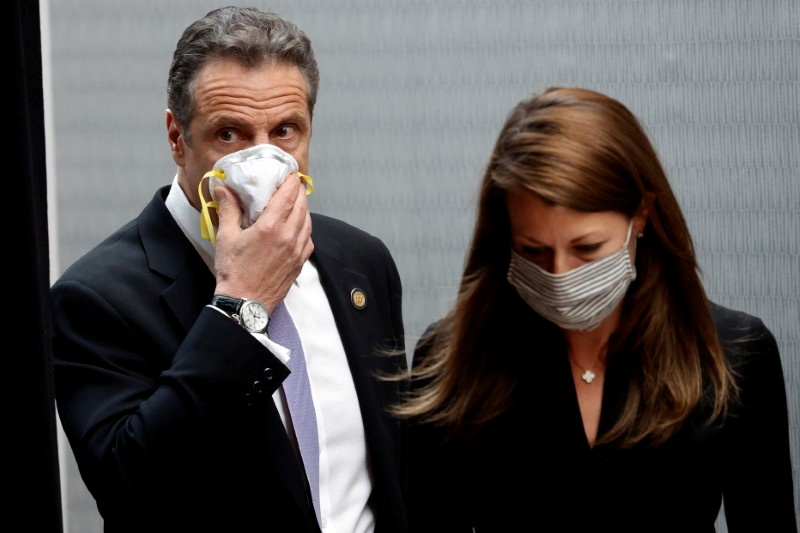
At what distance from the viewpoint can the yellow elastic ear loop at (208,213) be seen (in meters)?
1.94

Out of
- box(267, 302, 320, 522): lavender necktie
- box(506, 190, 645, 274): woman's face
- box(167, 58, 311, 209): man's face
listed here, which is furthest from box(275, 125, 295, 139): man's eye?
box(506, 190, 645, 274): woman's face

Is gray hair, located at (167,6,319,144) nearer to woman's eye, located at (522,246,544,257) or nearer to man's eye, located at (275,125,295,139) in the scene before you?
man's eye, located at (275,125,295,139)

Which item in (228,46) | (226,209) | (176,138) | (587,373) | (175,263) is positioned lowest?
(587,373)

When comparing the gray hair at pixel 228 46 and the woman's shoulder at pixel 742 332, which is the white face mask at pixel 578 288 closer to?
the woman's shoulder at pixel 742 332

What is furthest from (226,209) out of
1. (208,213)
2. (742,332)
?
(742,332)

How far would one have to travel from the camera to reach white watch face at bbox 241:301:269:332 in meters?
1.85

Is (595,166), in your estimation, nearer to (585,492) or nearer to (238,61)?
(585,492)

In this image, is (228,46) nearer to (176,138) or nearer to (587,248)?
(176,138)

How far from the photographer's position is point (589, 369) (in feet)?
6.48

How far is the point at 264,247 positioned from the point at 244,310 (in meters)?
0.12

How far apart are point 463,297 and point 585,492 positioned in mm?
415

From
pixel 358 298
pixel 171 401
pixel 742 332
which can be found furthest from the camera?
pixel 358 298

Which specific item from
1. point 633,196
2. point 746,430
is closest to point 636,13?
point 633,196

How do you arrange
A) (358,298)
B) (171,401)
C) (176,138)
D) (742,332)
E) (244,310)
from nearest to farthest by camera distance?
(171,401) → (244,310) → (742,332) → (176,138) → (358,298)
